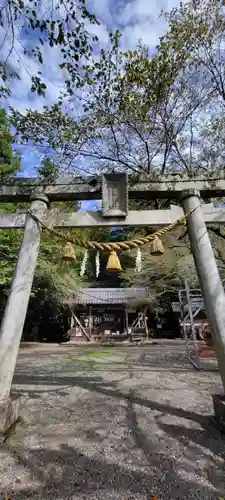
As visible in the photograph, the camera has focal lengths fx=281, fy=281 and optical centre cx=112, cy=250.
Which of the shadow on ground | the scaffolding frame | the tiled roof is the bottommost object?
the shadow on ground

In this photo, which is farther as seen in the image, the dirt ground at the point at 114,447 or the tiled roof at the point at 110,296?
the tiled roof at the point at 110,296

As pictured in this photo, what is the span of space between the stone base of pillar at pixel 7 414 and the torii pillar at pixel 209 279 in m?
2.25

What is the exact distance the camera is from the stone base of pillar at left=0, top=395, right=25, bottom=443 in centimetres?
283

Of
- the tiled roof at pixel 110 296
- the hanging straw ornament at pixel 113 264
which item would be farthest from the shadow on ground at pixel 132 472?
the tiled roof at pixel 110 296

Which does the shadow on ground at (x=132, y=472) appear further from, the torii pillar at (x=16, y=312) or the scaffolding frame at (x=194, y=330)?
the scaffolding frame at (x=194, y=330)

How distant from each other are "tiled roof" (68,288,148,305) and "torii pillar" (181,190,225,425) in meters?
15.2

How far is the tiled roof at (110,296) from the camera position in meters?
19.0

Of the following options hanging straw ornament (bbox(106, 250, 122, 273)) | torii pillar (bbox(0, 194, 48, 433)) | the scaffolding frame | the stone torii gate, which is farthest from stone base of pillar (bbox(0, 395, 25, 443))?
the scaffolding frame

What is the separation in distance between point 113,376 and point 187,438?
3395 millimetres

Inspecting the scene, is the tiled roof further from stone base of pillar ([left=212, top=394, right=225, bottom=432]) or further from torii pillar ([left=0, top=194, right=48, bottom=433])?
stone base of pillar ([left=212, top=394, right=225, bottom=432])

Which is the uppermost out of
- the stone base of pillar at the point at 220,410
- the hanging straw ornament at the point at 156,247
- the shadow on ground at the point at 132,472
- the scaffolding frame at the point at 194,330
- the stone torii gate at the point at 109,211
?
the stone torii gate at the point at 109,211

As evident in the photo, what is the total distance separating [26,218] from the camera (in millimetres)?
3658

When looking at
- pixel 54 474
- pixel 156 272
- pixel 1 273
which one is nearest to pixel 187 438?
pixel 54 474

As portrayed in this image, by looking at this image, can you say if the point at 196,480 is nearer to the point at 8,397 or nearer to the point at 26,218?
the point at 8,397
